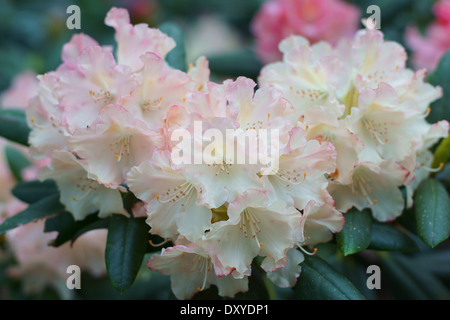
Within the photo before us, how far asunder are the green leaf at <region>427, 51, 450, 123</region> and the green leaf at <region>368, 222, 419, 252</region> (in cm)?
34

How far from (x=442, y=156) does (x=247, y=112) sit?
535 millimetres

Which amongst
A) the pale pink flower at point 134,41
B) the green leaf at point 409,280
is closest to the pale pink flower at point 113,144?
the pale pink flower at point 134,41

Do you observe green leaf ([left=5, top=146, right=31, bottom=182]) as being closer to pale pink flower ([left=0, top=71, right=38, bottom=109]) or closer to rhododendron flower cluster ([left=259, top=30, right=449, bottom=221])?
pale pink flower ([left=0, top=71, right=38, bottom=109])

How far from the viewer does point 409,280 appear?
1557 mm

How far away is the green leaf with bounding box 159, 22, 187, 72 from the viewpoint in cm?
128

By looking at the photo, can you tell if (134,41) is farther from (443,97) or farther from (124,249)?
(443,97)

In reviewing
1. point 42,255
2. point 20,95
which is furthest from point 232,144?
point 20,95

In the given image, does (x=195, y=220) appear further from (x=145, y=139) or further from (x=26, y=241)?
(x=26, y=241)

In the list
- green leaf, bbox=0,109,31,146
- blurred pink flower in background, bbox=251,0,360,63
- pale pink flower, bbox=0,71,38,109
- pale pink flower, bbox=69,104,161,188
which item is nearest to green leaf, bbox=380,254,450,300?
blurred pink flower in background, bbox=251,0,360,63

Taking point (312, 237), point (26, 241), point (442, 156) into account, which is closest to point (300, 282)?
point (312, 237)

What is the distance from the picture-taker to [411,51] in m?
1.95

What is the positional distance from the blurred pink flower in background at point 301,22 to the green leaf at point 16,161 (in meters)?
0.94

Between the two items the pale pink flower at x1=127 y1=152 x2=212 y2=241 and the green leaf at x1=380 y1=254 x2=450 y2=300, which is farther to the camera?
the green leaf at x1=380 y1=254 x2=450 y2=300

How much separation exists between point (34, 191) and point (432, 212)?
0.92 meters
